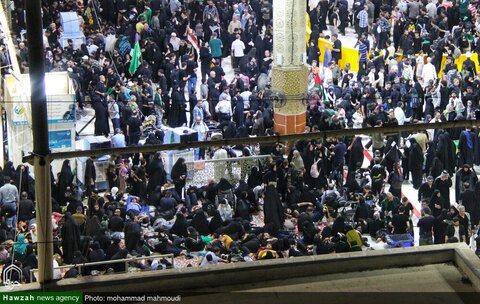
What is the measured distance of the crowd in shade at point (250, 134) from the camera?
15.1 m

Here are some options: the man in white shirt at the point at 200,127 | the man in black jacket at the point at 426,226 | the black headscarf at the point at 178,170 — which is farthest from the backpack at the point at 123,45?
the man in black jacket at the point at 426,226

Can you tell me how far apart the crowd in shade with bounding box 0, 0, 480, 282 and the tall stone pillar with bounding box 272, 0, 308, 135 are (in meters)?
0.44

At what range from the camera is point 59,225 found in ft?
49.0

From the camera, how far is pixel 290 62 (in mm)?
21672

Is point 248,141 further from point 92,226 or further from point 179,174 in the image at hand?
point 179,174

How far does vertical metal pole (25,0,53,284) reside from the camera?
442 cm

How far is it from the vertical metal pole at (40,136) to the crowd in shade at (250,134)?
526 cm

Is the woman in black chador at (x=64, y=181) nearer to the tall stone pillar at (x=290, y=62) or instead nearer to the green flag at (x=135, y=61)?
the tall stone pillar at (x=290, y=62)

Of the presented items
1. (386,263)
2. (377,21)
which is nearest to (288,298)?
(386,263)

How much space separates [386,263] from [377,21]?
24433 millimetres

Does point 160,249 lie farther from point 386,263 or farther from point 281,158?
point 386,263

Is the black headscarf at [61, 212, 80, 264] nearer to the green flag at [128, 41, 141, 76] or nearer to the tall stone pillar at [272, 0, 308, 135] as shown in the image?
the tall stone pillar at [272, 0, 308, 135]

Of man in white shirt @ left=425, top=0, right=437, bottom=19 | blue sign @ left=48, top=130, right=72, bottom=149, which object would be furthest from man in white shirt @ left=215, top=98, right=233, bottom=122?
man in white shirt @ left=425, top=0, right=437, bottom=19

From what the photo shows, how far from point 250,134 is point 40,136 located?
57.9ft
